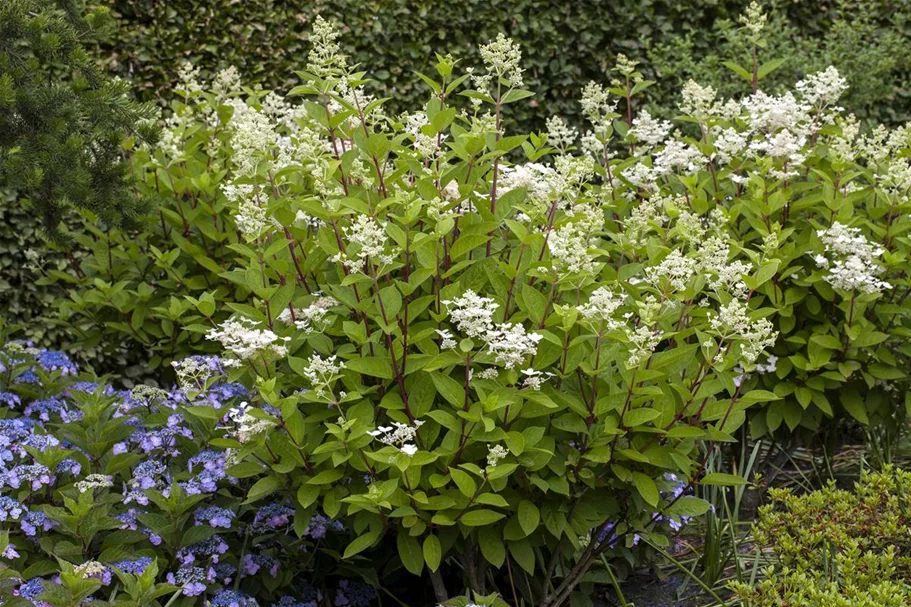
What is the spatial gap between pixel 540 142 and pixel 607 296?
790 mm

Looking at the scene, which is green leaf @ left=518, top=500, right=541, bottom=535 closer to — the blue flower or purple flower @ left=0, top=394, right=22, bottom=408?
purple flower @ left=0, top=394, right=22, bottom=408

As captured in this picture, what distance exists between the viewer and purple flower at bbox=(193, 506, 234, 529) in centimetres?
281

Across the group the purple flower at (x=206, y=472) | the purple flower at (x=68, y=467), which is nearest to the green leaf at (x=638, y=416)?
the purple flower at (x=206, y=472)

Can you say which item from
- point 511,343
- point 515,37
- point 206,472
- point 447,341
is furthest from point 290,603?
point 515,37

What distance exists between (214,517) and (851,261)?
2319 millimetres

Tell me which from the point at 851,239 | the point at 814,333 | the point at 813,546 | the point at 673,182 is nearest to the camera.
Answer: the point at 813,546

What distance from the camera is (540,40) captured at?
7504mm

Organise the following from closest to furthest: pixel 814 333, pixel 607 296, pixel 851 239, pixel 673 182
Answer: pixel 607 296 → pixel 851 239 → pixel 814 333 → pixel 673 182

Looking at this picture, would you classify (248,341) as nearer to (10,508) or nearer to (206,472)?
(206,472)

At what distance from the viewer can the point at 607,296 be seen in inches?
103

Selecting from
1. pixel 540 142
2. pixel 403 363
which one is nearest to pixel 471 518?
pixel 403 363

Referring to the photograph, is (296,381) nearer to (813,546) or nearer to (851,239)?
(813,546)

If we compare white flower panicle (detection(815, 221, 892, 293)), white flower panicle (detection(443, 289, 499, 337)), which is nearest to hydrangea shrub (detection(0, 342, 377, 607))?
white flower panicle (detection(443, 289, 499, 337))

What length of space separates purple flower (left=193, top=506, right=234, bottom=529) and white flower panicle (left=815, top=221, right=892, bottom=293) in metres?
2.21
